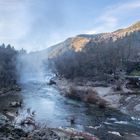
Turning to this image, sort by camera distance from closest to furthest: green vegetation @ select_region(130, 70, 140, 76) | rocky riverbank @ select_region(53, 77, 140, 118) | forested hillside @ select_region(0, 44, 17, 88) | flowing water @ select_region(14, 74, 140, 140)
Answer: flowing water @ select_region(14, 74, 140, 140), rocky riverbank @ select_region(53, 77, 140, 118), forested hillside @ select_region(0, 44, 17, 88), green vegetation @ select_region(130, 70, 140, 76)

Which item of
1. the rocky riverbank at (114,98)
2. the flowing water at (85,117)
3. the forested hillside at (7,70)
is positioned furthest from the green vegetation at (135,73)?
the flowing water at (85,117)

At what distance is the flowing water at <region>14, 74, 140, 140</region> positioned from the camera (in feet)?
167

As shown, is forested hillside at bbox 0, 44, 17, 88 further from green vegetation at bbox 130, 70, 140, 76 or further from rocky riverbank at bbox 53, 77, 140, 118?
green vegetation at bbox 130, 70, 140, 76

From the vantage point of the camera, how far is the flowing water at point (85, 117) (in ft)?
167

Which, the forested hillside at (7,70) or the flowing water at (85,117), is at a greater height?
the forested hillside at (7,70)

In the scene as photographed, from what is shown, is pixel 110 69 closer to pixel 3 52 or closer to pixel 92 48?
pixel 92 48

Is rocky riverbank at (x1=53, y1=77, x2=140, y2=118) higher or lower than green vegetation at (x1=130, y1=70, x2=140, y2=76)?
lower

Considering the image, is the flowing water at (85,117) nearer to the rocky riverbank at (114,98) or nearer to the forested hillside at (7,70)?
the rocky riverbank at (114,98)

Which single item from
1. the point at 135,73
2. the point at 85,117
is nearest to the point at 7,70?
the point at 135,73

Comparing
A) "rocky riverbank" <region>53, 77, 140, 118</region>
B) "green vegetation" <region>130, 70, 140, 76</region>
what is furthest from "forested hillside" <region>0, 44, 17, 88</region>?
"green vegetation" <region>130, 70, 140, 76</region>

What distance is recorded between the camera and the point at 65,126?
5300cm

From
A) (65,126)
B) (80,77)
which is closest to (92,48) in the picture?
(80,77)

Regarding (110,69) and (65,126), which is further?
(110,69)

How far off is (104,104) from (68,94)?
19.7 m
